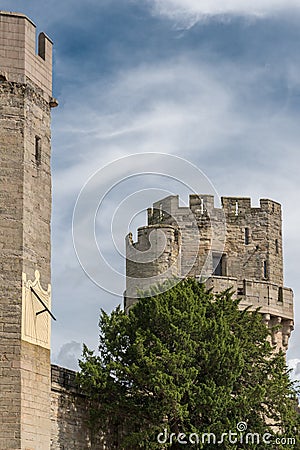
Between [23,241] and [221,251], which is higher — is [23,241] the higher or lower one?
the lower one

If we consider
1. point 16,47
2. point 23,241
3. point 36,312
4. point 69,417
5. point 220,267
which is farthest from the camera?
point 220,267

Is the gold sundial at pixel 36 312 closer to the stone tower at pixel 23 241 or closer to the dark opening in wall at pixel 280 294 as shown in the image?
the stone tower at pixel 23 241

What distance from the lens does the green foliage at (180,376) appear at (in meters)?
26.2

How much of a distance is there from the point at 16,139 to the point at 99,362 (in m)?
6.80

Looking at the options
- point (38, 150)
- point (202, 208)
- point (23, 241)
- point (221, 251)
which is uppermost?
point (202, 208)

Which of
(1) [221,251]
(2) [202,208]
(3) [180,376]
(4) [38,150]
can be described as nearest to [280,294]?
(1) [221,251]

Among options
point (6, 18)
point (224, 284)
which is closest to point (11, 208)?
point (6, 18)

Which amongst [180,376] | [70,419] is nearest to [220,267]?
[180,376]

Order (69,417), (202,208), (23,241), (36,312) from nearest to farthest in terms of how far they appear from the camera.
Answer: (23,241), (36,312), (69,417), (202,208)

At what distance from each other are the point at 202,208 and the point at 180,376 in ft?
33.7

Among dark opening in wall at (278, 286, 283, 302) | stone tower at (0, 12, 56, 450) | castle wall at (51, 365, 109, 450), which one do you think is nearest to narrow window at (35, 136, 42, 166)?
stone tower at (0, 12, 56, 450)

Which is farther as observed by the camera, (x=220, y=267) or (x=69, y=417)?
(x=220, y=267)

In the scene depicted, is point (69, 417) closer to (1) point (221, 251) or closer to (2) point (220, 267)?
(1) point (221, 251)

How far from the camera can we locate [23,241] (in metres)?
22.6
